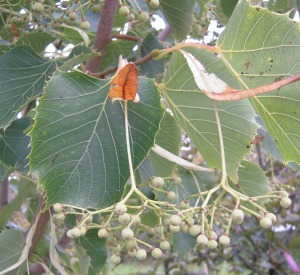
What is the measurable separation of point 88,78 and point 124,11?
0.85 ft

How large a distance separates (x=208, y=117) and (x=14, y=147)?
0.56 meters

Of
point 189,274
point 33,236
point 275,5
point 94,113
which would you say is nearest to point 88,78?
point 94,113

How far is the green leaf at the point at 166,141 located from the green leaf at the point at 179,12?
33cm

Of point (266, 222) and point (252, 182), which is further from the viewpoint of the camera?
point (252, 182)

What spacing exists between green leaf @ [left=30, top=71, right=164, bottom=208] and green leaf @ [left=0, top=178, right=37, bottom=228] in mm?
532

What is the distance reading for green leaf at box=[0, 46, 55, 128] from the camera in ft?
3.46

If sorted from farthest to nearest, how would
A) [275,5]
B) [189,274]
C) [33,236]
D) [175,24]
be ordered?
1. [189,274]
2. [275,5]
3. [175,24]
4. [33,236]

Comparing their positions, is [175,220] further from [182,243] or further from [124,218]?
[182,243]

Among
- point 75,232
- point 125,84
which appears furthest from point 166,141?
point 75,232

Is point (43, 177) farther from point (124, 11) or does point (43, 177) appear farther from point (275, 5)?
point (275, 5)

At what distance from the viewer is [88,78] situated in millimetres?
882

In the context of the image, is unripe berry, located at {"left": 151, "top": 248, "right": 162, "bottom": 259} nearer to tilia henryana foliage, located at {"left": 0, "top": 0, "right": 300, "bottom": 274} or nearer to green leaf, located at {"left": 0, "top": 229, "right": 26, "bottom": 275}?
tilia henryana foliage, located at {"left": 0, "top": 0, "right": 300, "bottom": 274}

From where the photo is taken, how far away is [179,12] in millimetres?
1353

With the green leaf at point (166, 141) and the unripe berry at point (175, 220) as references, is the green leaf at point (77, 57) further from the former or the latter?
the unripe berry at point (175, 220)
